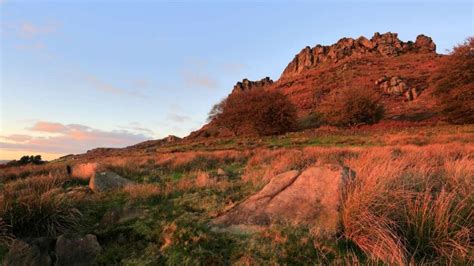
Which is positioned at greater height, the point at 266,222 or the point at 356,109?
the point at 356,109

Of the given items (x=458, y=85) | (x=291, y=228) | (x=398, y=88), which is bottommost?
(x=291, y=228)

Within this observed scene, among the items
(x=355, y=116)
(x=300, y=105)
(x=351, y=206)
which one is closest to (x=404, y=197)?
(x=351, y=206)

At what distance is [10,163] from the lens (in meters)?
33.5

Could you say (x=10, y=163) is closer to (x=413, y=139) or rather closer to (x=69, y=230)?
(x=69, y=230)

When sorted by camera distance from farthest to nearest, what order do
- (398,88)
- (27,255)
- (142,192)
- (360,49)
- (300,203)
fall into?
(360,49), (398,88), (142,192), (300,203), (27,255)

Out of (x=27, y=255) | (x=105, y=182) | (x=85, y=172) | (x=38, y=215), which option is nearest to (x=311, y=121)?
(x=85, y=172)

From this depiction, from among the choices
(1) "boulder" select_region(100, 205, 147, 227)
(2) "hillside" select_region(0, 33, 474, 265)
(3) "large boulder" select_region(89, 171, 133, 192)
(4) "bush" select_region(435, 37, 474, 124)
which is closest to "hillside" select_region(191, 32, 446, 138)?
(4) "bush" select_region(435, 37, 474, 124)

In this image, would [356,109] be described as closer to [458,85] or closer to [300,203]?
[458,85]

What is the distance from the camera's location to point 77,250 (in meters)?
5.11

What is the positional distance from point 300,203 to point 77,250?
3281mm

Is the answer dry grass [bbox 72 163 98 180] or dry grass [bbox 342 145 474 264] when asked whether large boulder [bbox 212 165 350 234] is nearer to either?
dry grass [bbox 342 145 474 264]

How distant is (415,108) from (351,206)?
61840mm

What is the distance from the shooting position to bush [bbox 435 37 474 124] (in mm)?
43969

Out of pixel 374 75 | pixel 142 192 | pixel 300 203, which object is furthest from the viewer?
pixel 374 75
